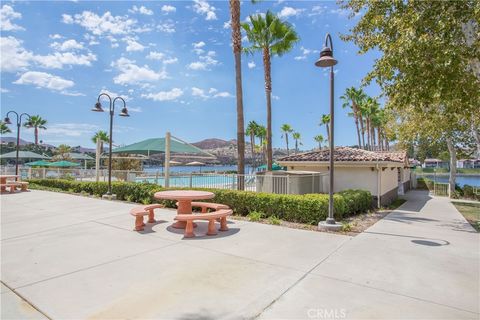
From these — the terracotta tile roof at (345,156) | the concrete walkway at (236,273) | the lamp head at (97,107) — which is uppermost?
the lamp head at (97,107)

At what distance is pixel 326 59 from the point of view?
7121 mm

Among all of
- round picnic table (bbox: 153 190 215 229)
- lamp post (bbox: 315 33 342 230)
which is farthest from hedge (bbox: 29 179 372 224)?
round picnic table (bbox: 153 190 215 229)

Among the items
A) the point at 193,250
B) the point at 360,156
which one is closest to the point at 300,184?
the point at 360,156

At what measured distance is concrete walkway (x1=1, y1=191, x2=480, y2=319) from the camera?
3342 millimetres

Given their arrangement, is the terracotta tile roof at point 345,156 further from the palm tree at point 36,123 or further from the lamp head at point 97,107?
the palm tree at point 36,123

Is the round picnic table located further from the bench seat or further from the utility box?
the utility box

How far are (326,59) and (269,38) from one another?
9390mm

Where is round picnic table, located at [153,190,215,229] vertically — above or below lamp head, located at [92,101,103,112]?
below

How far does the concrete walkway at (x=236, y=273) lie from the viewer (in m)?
3.34

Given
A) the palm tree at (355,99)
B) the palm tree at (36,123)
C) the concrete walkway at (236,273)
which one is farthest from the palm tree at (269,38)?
the palm tree at (36,123)

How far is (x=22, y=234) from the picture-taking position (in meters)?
6.75

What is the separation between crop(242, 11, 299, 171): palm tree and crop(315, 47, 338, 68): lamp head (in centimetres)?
854

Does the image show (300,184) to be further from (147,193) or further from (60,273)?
(60,273)

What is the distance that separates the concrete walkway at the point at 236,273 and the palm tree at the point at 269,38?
1044 centimetres
